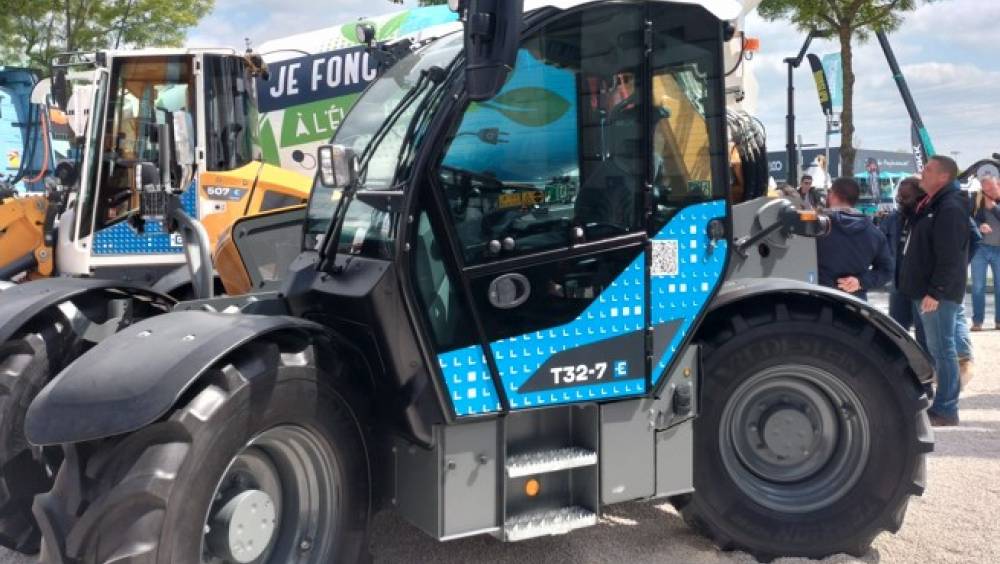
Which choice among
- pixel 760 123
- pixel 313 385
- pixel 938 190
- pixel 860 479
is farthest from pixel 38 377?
pixel 938 190

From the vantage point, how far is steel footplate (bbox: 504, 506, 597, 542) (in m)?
3.50

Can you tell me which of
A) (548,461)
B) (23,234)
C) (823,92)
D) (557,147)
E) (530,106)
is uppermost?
(823,92)

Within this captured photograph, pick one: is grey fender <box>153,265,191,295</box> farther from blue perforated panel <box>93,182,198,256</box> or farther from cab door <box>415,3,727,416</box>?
cab door <box>415,3,727,416</box>

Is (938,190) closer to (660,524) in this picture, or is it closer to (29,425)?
(660,524)

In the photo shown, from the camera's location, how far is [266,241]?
18.7 feet

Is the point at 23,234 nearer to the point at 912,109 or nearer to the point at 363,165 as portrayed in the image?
the point at 363,165

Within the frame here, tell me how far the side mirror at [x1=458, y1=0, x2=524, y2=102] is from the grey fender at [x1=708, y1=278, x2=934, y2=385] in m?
1.60

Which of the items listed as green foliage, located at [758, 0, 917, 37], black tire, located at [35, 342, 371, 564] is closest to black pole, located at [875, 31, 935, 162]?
green foliage, located at [758, 0, 917, 37]

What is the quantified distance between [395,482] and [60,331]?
168 centimetres

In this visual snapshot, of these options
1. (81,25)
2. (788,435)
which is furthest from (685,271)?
(81,25)

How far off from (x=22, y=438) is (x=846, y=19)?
51.5 ft

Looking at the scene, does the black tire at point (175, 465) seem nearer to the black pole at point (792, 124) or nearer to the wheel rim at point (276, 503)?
the wheel rim at point (276, 503)

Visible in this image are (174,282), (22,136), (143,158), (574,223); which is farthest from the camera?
(22,136)

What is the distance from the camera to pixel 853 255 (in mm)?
6379
